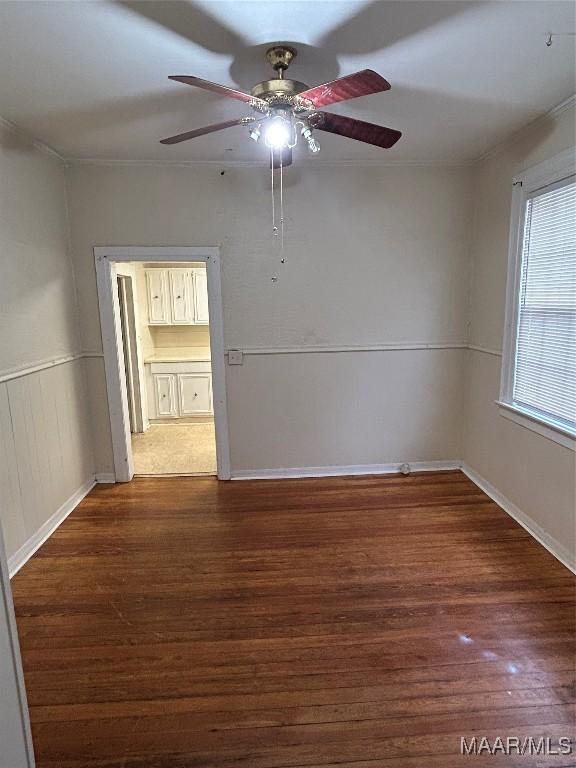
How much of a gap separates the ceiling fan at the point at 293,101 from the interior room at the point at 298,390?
0.01 metres

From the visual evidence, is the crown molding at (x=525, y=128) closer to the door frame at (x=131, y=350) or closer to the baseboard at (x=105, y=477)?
the door frame at (x=131, y=350)

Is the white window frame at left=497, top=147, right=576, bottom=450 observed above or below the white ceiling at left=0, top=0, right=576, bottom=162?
below

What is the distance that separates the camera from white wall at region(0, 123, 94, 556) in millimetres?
2498

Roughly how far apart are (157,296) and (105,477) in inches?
106

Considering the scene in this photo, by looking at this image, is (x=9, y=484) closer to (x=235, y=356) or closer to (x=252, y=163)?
(x=235, y=356)

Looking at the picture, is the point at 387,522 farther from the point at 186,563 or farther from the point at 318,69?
the point at 318,69

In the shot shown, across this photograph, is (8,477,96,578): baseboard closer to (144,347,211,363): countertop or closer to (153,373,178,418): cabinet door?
(153,373,178,418): cabinet door

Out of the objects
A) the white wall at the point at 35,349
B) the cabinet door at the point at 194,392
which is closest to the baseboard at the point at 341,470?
the white wall at the point at 35,349

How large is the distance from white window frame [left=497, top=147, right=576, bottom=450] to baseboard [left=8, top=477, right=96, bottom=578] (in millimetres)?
3196

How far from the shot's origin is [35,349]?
111 inches

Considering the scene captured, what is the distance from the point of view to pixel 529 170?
2.73m

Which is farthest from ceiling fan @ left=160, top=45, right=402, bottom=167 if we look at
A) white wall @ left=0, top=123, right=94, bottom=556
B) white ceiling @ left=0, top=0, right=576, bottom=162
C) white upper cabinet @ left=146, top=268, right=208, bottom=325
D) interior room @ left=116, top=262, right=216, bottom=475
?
white upper cabinet @ left=146, top=268, right=208, bottom=325

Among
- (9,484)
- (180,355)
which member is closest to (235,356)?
(9,484)

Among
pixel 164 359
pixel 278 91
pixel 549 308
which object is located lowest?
pixel 164 359
